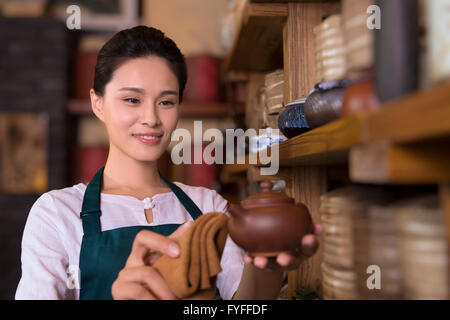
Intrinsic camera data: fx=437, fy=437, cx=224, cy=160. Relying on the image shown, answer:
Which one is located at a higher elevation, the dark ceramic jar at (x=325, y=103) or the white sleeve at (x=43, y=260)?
the dark ceramic jar at (x=325, y=103)

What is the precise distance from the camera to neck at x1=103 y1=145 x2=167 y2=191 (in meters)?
1.09

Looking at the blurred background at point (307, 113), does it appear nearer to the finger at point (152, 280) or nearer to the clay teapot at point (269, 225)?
the clay teapot at point (269, 225)

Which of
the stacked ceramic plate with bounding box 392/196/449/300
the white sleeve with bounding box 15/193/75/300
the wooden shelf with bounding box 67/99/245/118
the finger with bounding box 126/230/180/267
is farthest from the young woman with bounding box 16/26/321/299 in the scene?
the wooden shelf with bounding box 67/99/245/118

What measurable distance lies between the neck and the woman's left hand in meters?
0.44

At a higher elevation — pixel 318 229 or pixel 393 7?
pixel 393 7

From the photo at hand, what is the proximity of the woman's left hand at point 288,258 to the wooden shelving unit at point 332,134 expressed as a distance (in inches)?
6.1

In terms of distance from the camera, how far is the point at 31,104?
2.75m

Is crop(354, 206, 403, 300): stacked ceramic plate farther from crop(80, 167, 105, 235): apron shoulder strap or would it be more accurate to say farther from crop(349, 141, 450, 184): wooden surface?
crop(80, 167, 105, 235): apron shoulder strap

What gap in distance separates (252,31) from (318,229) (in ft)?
2.91

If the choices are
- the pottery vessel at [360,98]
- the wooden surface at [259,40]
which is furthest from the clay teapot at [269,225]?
the wooden surface at [259,40]

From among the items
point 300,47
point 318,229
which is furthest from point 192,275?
point 300,47

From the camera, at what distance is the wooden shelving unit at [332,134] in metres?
0.45

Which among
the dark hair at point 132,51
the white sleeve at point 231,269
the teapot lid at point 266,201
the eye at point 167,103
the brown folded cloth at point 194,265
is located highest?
the dark hair at point 132,51
